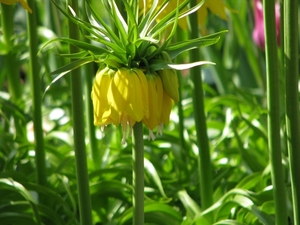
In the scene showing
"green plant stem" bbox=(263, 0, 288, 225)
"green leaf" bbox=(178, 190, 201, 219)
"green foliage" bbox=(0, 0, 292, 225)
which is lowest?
"green leaf" bbox=(178, 190, 201, 219)

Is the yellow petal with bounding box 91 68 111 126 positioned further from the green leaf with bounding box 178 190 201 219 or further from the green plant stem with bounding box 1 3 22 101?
the green plant stem with bounding box 1 3 22 101

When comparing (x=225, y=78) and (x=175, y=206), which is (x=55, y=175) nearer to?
(x=175, y=206)

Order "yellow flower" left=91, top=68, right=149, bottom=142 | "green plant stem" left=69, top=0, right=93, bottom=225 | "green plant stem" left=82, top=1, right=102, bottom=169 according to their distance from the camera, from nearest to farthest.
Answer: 1. "yellow flower" left=91, top=68, right=149, bottom=142
2. "green plant stem" left=69, top=0, right=93, bottom=225
3. "green plant stem" left=82, top=1, right=102, bottom=169

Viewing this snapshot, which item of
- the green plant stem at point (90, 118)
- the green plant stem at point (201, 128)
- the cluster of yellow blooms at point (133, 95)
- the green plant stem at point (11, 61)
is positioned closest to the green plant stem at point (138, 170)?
the cluster of yellow blooms at point (133, 95)

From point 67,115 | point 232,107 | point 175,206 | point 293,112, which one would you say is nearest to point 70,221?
point 175,206

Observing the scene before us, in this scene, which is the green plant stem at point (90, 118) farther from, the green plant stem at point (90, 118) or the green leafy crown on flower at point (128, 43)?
the green leafy crown on flower at point (128, 43)

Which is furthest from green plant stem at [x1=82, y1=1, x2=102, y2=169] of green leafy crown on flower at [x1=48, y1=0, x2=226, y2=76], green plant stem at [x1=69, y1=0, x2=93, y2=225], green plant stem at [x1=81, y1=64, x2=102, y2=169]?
green leafy crown on flower at [x1=48, y1=0, x2=226, y2=76]

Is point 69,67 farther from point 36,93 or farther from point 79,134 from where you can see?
point 36,93
